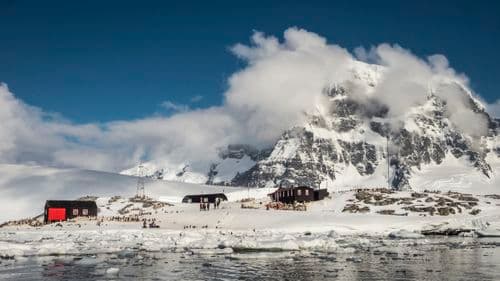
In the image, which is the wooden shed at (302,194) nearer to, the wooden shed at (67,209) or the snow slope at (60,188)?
the wooden shed at (67,209)

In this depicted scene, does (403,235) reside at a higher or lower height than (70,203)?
lower

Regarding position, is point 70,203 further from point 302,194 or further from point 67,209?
point 302,194

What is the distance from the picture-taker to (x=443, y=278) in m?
28.3

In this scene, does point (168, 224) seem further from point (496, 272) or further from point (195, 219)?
point (496, 272)

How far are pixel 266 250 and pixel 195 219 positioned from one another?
41.8m

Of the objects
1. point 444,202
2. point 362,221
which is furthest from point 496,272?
point 444,202

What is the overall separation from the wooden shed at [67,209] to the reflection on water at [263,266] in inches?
2620

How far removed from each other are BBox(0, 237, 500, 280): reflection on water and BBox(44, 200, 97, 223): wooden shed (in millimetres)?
66556

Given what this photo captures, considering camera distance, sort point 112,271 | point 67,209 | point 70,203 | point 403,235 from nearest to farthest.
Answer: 1. point 112,271
2. point 403,235
3. point 67,209
4. point 70,203

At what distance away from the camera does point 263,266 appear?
Answer: 109 feet

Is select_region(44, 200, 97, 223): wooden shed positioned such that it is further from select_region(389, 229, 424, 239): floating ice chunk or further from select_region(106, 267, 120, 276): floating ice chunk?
select_region(106, 267, 120, 276): floating ice chunk

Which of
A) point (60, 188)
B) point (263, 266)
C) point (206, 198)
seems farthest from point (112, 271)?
point (60, 188)

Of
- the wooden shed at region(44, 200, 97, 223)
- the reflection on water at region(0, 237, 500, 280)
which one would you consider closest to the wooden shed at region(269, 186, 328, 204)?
the wooden shed at region(44, 200, 97, 223)

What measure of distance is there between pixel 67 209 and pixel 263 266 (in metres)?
79.6
